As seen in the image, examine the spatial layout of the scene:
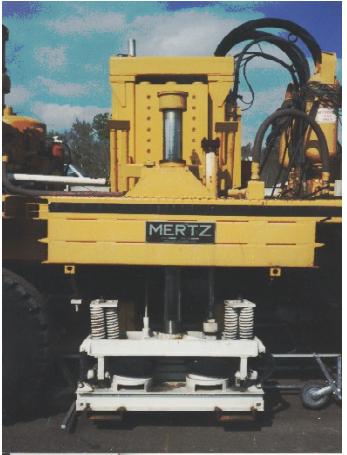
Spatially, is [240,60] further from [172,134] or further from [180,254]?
[180,254]

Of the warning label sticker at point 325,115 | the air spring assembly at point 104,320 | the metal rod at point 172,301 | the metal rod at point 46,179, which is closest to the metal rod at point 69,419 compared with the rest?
the air spring assembly at point 104,320

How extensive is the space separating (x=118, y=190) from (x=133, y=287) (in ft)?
2.71

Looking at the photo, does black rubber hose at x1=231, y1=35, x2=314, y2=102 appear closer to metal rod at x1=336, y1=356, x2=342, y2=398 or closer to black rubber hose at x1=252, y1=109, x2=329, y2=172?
black rubber hose at x1=252, y1=109, x2=329, y2=172

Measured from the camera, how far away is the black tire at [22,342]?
3662 mm

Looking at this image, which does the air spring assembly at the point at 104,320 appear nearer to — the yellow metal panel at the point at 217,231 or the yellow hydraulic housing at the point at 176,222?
the yellow hydraulic housing at the point at 176,222

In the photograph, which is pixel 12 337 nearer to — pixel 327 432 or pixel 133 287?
pixel 133 287

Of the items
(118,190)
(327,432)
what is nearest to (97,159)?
(118,190)

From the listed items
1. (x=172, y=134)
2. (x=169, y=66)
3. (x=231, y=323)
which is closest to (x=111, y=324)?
(x=231, y=323)

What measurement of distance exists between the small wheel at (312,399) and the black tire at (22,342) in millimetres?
2007

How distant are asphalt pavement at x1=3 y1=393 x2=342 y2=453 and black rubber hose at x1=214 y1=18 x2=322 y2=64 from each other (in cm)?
305

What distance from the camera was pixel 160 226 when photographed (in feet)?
11.7

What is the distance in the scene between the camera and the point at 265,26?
4602 mm

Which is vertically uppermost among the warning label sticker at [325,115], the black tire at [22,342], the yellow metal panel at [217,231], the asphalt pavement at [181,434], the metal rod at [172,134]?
the warning label sticker at [325,115]

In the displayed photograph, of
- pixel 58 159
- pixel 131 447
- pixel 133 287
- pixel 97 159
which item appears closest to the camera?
pixel 131 447
